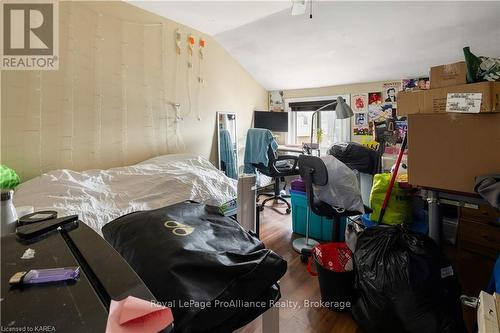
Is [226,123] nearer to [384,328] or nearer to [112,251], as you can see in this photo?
[384,328]

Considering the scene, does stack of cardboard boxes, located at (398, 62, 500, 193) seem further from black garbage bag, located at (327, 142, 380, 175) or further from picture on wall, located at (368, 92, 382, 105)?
picture on wall, located at (368, 92, 382, 105)

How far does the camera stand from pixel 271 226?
3.03 metres

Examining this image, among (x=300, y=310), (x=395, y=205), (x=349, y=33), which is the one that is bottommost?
(x=300, y=310)

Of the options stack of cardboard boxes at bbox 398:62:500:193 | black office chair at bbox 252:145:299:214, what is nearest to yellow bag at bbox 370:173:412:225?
stack of cardboard boxes at bbox 398:62:500:193

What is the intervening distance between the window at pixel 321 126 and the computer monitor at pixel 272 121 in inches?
7.8

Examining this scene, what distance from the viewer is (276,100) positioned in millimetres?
4875

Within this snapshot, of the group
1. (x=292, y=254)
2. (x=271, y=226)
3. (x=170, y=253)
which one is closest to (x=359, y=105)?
(x=271, y=226)

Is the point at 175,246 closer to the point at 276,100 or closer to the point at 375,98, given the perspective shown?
the point at 375,98

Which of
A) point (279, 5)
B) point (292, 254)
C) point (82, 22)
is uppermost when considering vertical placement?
point (279, 5)

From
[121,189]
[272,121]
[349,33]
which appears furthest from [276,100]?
[121,189]

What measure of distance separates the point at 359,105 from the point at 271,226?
7.51 ft

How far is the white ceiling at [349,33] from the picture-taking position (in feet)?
7.86

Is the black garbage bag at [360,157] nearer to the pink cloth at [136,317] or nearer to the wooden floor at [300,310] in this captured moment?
the wooden floor at [300,310]

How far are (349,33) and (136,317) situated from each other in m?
3.29
